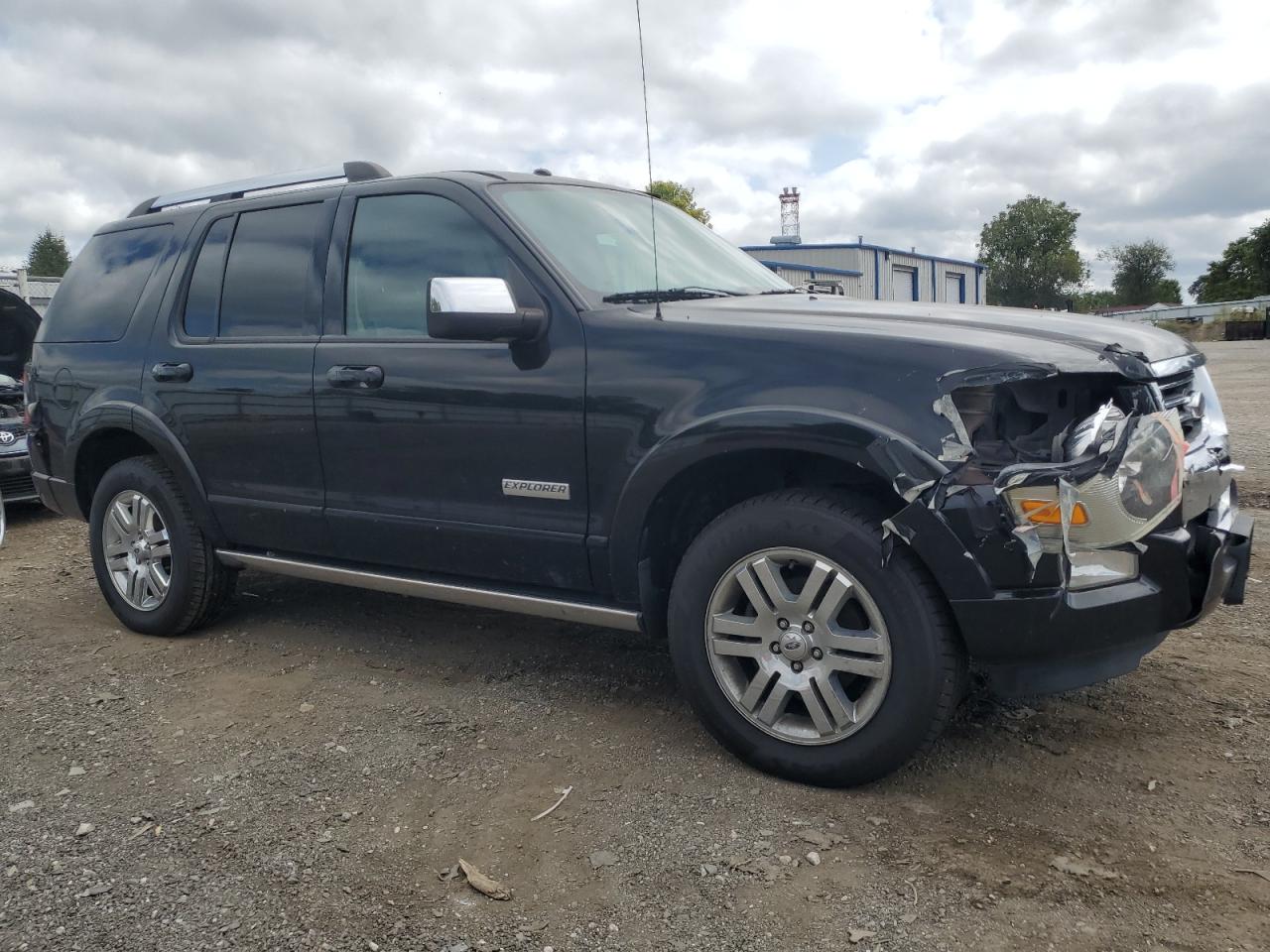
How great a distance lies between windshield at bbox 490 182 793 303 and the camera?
354 cm

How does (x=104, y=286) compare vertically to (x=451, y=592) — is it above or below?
above

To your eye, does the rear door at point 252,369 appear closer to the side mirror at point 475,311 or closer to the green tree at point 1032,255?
the side mirror at point 475,311

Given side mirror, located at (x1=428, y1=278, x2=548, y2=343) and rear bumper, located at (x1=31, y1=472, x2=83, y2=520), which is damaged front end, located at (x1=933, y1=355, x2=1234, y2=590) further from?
rear bumper, located at (x1=31, y1=472, x2=83, y2=520)

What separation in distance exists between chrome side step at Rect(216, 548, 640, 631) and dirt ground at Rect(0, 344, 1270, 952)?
0.38 metres

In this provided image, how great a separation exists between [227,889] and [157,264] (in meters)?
3.05

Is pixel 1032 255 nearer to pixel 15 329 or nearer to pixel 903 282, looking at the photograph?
pixel 903 282

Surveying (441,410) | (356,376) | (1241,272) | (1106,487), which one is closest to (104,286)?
(356,376)

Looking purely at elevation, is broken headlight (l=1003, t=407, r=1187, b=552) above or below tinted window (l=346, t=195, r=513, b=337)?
below

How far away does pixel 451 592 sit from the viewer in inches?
144

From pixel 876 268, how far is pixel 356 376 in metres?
37.0

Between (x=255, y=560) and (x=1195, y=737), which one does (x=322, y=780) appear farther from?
(x=1195, y=737)

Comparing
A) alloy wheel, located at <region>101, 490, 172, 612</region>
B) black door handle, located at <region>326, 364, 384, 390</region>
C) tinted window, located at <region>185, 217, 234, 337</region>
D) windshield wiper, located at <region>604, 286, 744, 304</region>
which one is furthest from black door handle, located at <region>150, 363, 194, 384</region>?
windshield wiper, located at <region>604, 286, 744, 304</region>

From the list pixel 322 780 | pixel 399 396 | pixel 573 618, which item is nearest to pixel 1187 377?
pixel 573 618

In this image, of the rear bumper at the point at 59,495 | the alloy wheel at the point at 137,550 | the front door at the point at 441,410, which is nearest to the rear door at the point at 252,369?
the front door at the point at 441,410
